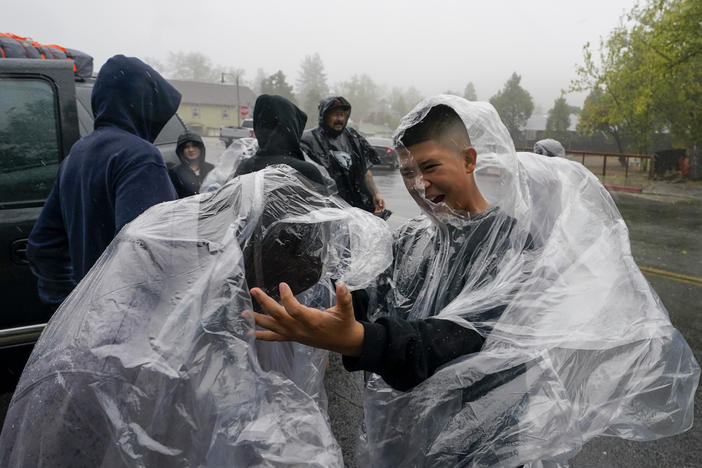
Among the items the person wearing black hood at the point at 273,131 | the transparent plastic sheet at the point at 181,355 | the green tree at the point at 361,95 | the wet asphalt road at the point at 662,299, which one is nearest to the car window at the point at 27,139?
the person wearing black hood at the point at 273,131

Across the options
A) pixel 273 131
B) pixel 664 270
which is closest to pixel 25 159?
pixel 273 131

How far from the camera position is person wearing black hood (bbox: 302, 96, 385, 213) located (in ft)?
14.9

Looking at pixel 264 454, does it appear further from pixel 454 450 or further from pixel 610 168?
pixel 610 168

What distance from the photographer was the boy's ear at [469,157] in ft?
4.92

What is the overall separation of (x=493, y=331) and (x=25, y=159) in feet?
8.48

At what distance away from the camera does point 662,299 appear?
4.94 metres

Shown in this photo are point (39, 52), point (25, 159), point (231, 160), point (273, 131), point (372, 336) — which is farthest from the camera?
point (231, 160)

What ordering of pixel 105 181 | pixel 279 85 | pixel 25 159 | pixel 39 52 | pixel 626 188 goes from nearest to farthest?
1. pixel 105 181
2. pixel 25 159
3. pixel 39 52
4. pixel 626 188
5. pixel 279 85

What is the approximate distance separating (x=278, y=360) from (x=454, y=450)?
1.66 ft

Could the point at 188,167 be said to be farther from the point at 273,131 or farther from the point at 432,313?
the point at 432,313

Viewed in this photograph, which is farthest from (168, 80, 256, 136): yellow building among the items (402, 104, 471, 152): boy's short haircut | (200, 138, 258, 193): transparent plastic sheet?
(402, 104, 471, 152): boy's short haircut

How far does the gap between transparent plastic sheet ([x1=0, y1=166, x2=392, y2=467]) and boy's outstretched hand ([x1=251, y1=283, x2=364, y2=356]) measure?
0.05 m

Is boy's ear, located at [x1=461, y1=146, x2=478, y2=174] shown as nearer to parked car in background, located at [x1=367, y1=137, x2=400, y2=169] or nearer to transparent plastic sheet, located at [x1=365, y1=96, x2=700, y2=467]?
transparent plastic sheet, located at [x1=365, y1=96, x2=700, y2=467]

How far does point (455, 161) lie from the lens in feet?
4.89
